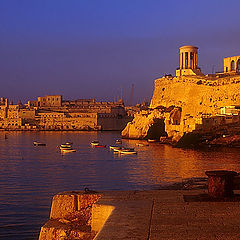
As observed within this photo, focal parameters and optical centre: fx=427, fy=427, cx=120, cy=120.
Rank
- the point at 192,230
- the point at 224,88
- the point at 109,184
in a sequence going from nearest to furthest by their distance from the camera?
the point at 192,230 → the point at 109,184 → the point at 224,88

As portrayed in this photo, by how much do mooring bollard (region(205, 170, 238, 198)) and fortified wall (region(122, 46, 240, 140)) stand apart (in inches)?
1322

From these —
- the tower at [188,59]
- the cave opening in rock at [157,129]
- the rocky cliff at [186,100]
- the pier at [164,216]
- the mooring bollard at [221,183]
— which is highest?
the tower at [188,59]

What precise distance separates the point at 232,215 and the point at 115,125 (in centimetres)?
9806

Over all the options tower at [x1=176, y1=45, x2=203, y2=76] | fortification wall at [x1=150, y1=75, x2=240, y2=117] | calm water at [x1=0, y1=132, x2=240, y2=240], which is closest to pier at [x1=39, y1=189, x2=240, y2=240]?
calm water at [x1=0, y1=132, x2=240, y2=240]

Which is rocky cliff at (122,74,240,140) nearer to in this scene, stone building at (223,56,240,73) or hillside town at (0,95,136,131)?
stone building at (223,56,240,73)

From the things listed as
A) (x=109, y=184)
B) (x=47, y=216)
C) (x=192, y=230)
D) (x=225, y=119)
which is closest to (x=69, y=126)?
(x=225, y=119)

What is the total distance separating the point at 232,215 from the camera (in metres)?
5.98

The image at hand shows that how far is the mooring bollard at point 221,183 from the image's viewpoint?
23.1ft

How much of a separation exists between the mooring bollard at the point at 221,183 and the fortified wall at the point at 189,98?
110 ft

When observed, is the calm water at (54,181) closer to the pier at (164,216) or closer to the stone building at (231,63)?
the pier at (164,216)

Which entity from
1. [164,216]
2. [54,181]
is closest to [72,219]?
[164,216]

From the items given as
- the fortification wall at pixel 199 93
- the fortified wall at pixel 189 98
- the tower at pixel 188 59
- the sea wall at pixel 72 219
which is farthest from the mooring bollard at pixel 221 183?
the tower at pixel 188 59

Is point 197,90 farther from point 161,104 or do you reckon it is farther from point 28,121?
point 28,121

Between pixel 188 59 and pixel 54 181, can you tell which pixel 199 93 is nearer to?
pixel 188 59
